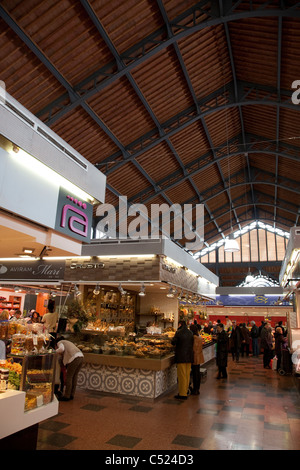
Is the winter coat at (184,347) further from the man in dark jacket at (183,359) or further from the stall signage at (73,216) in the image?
the stall signage at (73,216)

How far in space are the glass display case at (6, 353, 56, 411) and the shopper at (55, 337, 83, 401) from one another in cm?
228

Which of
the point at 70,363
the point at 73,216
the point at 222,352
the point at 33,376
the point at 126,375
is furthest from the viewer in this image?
the point at 222,352

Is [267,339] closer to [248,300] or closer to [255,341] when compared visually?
[255,341]

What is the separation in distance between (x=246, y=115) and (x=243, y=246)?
49.7ft

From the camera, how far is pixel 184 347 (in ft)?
21.5

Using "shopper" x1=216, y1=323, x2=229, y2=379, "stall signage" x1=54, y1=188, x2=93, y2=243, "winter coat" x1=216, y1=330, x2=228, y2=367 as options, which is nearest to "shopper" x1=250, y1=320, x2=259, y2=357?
"shopper" x1=216, y1=323, x2=229, y2=379

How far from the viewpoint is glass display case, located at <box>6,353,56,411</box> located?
316cm

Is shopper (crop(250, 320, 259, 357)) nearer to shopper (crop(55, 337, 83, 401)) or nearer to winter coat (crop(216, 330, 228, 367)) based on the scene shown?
winter coat (crop(216, 330, 228, 367))

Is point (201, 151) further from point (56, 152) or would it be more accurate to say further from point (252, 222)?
point (252, 222)

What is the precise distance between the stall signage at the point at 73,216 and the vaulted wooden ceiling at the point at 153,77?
5.07 metres

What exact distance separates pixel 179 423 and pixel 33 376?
2529 millimetres

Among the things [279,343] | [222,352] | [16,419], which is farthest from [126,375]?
[279,343]

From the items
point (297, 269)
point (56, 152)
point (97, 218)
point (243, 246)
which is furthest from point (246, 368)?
point (243, 246)

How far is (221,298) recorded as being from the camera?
22.7m
